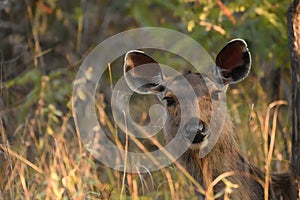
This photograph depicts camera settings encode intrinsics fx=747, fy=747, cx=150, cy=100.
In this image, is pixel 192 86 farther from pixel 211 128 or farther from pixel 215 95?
pixel 211 128

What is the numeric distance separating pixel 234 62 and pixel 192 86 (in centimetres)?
46

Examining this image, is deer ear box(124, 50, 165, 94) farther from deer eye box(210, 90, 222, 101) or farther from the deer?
deer eye box(210, 90, 222, 101)

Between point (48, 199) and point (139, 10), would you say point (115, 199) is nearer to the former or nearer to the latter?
point (48, 199)

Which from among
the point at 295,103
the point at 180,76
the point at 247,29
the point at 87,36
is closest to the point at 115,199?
the point at 180,76

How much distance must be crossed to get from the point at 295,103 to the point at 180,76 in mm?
1073

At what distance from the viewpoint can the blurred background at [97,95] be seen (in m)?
6.83

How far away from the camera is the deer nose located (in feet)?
19.6

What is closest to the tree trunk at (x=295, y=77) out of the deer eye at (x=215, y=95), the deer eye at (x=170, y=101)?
the deer eye at (x=215, y=95)

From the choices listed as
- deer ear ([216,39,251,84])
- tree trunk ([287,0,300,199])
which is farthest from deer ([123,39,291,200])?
tree trunk ([287,0,300,199])

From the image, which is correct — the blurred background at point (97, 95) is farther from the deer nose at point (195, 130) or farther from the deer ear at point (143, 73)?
the deer ear at point (143, 73)

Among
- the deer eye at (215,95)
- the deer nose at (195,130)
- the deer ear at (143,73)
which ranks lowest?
the deer nose at (195,130)

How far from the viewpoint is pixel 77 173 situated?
688cm

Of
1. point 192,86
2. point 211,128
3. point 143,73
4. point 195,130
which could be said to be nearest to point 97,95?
point 143,73

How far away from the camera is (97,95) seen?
9.91 metres
